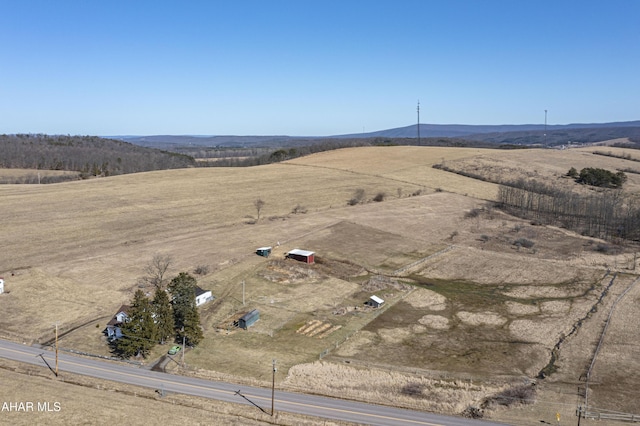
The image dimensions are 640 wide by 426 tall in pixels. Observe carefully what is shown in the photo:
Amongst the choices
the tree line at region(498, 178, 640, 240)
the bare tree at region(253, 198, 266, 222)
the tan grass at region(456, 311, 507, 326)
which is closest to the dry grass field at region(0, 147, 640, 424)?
the tan grass at region(456, 311, 507, 326)

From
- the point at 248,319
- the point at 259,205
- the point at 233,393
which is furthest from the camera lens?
the point at 259,205

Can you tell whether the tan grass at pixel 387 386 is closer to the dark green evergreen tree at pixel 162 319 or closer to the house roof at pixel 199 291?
the dark green evergreen tree at pixel 162 319

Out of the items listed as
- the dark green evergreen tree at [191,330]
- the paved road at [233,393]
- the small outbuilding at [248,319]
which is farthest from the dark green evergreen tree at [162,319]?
the small outbuilding at [248,319]

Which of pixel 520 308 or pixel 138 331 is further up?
pixel 138 331

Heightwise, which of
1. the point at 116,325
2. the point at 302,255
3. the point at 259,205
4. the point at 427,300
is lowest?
the point at 427,300

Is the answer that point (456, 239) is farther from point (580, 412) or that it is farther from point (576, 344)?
point (580, 412)

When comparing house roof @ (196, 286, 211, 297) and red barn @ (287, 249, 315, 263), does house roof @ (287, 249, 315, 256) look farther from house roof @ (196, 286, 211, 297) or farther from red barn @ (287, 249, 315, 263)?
house roof @ (196, 286, 211, 297)

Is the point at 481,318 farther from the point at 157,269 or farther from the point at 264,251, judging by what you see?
the point at 157,269

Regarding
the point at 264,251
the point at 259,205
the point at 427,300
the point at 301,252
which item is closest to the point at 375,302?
the point at 427,300
